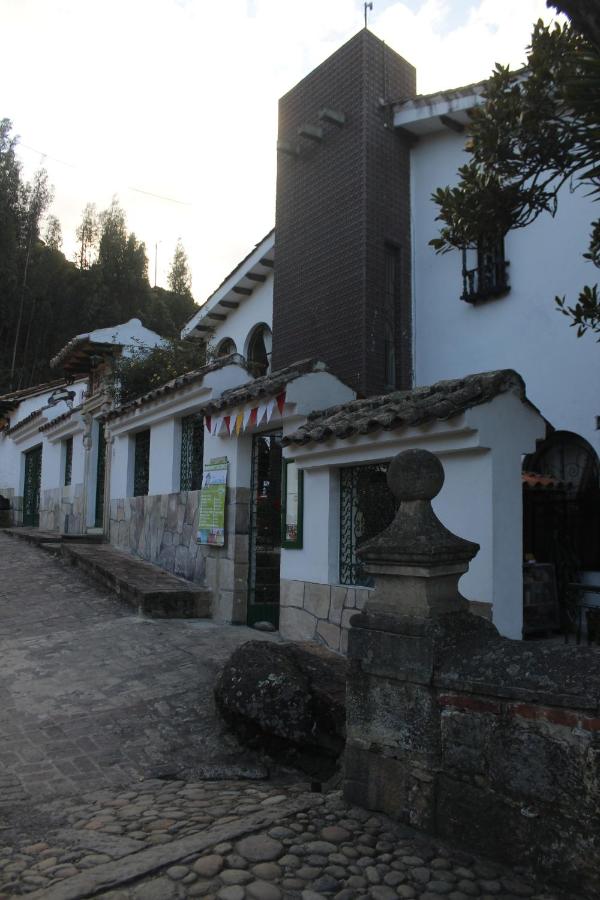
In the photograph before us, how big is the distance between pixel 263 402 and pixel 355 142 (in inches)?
198

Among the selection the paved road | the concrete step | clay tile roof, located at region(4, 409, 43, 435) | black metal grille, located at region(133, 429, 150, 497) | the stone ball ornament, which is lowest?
the paved road

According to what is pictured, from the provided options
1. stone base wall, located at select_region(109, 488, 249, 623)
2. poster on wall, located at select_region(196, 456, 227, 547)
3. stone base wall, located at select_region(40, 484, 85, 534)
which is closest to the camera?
stone base wall, located at select_region(109, 488, 249, 623)

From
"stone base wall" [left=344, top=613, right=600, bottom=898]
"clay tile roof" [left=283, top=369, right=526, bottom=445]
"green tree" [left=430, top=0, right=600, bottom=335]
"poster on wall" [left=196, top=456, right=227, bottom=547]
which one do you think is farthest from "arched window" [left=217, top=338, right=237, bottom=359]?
"stone base wall" [left=344, top=613, right=600, bottom=898]

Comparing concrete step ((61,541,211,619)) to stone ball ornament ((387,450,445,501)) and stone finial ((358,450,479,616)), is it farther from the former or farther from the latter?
stone ball ornament ((387,450,445,501))

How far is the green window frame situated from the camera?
7156 millimetres

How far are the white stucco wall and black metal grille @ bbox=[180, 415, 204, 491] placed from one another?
3.48m

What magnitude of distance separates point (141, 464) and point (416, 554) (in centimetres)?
920

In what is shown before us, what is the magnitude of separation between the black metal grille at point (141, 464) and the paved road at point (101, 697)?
3.08 m

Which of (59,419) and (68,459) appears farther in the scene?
(68,459)

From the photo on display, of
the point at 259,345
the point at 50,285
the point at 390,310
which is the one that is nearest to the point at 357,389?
the point at 390,310

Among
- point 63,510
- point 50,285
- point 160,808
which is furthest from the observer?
point 50,285

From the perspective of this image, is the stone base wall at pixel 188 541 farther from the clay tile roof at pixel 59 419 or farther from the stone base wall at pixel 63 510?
the clay tile roof at pixel 59 419

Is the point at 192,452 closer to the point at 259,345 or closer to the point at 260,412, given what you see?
the point at 260,412

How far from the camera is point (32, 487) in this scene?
20594 mm
